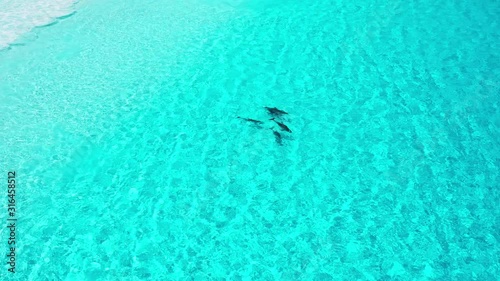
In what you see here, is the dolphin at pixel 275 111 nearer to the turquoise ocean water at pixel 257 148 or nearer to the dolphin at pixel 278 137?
the turquoise ocean water at pixel 257 148

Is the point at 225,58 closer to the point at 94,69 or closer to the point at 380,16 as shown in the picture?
the point at 94,69

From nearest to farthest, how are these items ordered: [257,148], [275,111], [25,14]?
[257,148] < [275,111] < [25,14]

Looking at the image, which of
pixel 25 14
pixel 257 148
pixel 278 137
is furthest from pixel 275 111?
pixel 25 14

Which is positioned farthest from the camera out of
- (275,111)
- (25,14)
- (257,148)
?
(25,14)

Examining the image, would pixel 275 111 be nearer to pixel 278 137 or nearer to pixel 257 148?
pixel 278 137

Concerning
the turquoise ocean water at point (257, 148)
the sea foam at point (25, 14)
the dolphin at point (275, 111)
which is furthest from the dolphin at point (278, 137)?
the sea foam at point (25, 14)

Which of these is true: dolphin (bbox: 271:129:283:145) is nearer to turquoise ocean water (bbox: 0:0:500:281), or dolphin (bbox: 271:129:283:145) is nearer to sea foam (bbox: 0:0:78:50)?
turquoise ocean water (bbox: 0:0:500:281)

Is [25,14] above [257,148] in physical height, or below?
above
